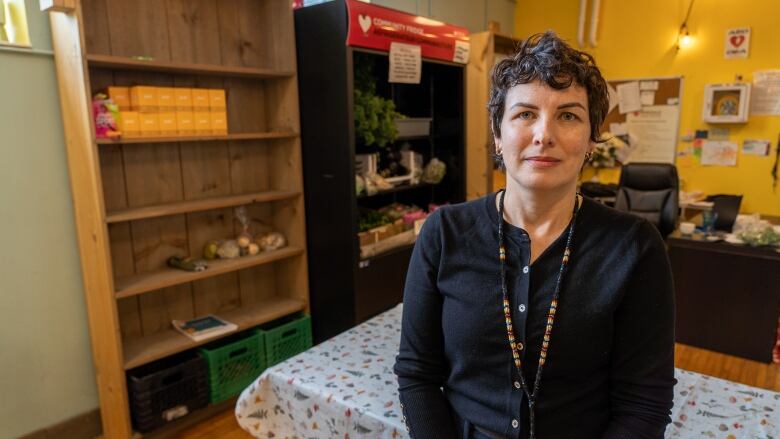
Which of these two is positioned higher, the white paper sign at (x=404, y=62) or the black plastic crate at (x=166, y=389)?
the white paper sign at (x=404, y=62)

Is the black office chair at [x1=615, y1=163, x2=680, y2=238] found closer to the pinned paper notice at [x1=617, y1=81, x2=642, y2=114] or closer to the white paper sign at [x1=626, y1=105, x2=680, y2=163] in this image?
the white paper sign at [x1=626, y1=105, x2=680, y2=163]

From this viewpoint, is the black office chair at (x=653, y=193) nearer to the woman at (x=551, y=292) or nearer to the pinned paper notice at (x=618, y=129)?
the pinned paper notice at (x=618, y=129)

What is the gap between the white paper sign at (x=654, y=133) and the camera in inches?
190

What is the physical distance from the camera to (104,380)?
2.34 meters

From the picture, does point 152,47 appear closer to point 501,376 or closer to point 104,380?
point 104,380

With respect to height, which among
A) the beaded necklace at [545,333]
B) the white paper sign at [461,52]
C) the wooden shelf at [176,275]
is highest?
the white paper sign at [461,52]

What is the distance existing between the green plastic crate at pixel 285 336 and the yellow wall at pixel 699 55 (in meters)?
3.11

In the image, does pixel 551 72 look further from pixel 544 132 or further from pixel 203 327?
pixel 203 327

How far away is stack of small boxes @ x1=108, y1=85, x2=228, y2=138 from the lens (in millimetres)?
2240

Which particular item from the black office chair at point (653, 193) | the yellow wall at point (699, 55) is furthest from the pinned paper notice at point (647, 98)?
the black office chair at point (653, 193)

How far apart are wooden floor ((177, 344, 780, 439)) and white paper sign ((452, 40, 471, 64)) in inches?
89.9

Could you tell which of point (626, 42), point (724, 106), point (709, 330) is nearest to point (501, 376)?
point (709, 330)

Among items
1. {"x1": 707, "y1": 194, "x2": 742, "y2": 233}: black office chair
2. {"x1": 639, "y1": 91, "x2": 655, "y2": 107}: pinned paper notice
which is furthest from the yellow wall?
{"x1": 707, "y1": 194, "x2": 742, "y2": 233}: black office chair

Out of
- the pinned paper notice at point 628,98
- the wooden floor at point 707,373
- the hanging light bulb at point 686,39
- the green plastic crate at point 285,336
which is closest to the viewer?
the wooden floor at point 707,373
